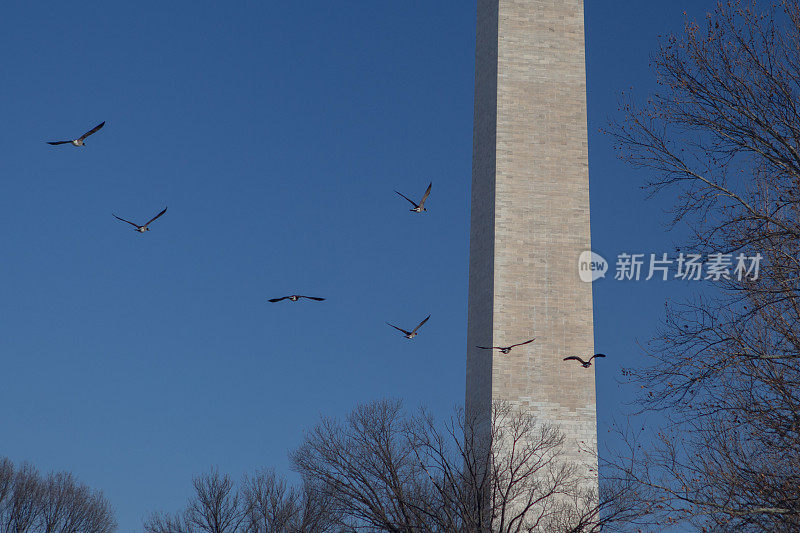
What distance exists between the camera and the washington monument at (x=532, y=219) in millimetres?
39750

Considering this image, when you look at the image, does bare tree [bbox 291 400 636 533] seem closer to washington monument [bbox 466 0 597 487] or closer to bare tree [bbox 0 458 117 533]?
washington monument [bbox 466 0 597 487]

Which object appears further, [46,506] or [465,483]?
[46,506]

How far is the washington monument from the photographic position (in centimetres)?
3975

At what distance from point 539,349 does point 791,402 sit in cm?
2323

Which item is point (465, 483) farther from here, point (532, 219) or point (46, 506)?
point (46, 506)

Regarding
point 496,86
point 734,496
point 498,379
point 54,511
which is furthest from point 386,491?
point 54,511

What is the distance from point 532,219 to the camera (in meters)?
41.9

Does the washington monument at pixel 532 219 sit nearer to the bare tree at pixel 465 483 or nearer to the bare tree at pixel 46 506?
the bare tree at pixel 465 483

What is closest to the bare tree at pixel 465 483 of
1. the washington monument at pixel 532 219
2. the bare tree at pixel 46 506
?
the washington monument at pixel 532 219

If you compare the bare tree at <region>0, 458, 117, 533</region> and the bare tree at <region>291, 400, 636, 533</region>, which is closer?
the bare tree at <region>291, 400, 636, 533</region>

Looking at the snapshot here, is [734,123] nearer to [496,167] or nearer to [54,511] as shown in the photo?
[496,167]

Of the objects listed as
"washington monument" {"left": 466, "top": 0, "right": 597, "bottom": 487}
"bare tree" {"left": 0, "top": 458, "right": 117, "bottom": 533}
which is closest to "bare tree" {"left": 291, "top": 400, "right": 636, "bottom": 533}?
"washington monument" {"left": 466, "top": 0, "right": 597, "bottom": 487}

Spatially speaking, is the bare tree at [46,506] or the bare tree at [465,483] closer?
the bare tree at [465,483]

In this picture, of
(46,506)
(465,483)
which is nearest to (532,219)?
(465,483)
